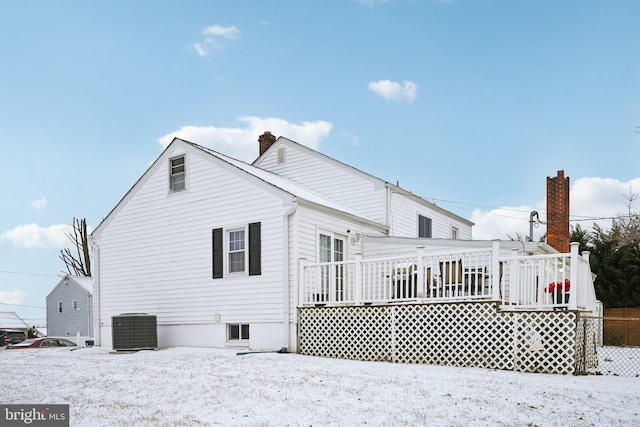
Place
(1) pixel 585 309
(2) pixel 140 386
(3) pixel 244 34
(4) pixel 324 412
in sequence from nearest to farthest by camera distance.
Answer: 1. (4) pixel 324 412
2. (2) pixel 140 386
3. (1) pixel 585 309
4. (3) pixel 244 34

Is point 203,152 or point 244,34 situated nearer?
point 244,34

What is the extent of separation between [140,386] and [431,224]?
50.1ft

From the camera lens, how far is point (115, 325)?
49.1 feet

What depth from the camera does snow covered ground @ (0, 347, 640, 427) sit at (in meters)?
6.47

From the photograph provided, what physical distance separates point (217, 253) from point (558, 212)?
14.8m

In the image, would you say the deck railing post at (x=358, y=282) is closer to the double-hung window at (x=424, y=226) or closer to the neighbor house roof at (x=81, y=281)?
the double-hung window at (x=424, y=226)

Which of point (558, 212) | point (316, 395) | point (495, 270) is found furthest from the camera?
point (558, 212)

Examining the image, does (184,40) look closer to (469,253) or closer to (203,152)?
(203,152)

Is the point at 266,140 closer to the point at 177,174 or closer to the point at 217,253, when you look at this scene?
the point at 177,174

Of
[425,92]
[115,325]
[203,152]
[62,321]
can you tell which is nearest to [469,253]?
[425,92]

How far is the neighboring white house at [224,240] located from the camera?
1425 centimetres

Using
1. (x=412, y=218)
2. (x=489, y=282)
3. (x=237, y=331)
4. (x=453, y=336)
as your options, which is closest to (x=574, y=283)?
(x=489, y=282)

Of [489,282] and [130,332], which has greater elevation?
[489,282]

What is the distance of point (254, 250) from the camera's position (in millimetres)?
14578
